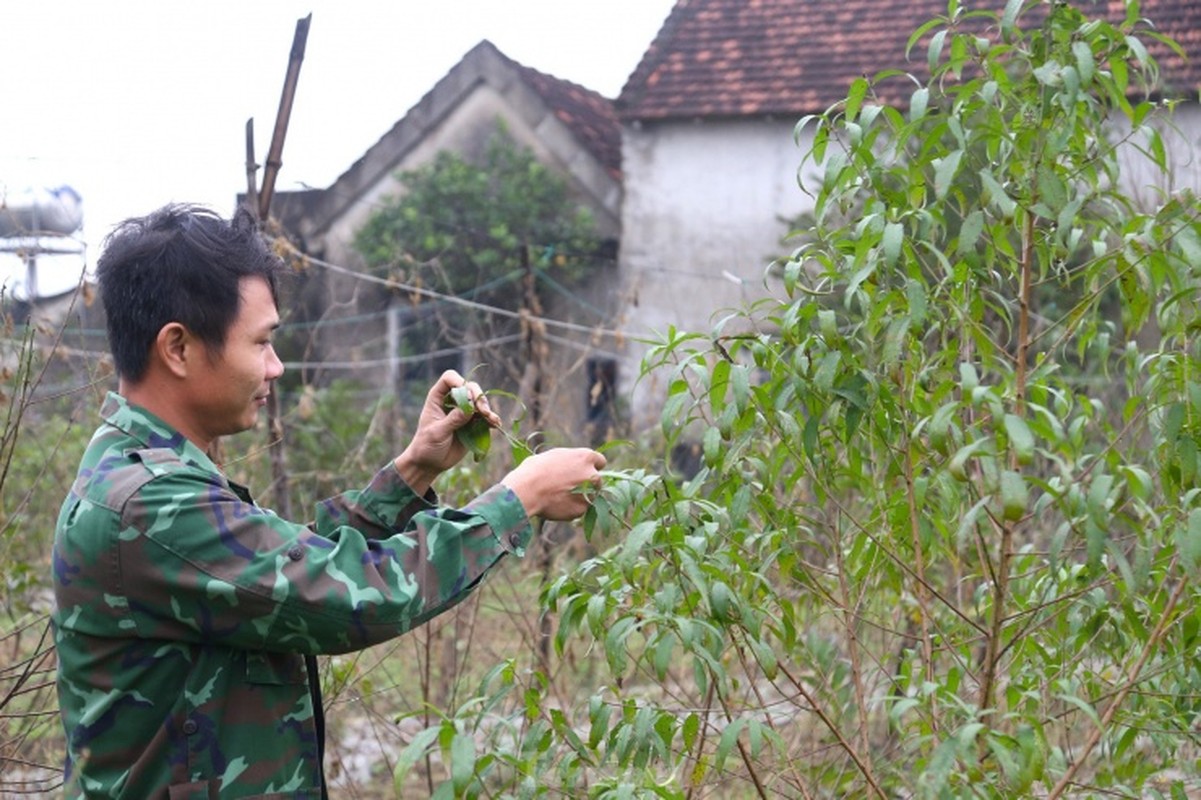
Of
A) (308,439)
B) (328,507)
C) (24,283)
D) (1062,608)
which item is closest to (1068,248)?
(1062,608)

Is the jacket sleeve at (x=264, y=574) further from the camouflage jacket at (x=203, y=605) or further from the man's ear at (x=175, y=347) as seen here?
the man's ear at (x=175, y=347)

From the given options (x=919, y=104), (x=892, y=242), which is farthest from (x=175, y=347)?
(x=919, y=104)

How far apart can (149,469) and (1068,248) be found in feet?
4.76

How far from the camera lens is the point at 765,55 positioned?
498 inches

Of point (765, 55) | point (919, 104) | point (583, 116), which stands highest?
point (765, 55)

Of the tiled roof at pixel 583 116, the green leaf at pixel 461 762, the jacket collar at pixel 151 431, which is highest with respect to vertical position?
the tiled roof at pixel 583 116

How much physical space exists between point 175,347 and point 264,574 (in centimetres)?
40

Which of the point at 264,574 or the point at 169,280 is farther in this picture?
the point at 169,280

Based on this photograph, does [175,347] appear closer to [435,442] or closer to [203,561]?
[203,561]

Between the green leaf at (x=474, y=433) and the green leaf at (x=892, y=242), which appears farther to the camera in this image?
the green leaf at (x=474, y=433)

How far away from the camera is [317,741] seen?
2.26 metres

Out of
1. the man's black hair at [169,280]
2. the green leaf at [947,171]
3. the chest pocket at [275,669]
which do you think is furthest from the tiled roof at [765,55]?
the chest pocket at [275,669]

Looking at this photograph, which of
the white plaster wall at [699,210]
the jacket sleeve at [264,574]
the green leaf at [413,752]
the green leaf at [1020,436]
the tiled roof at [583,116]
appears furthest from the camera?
the tiled roof at [583,116]

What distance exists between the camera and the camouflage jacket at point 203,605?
78.8 inches
